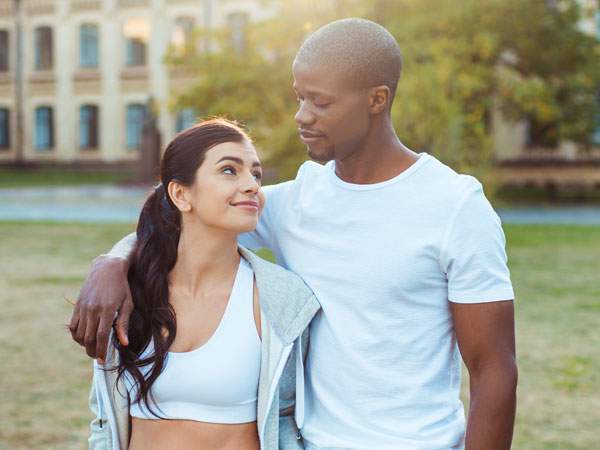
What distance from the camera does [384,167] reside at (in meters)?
2.51

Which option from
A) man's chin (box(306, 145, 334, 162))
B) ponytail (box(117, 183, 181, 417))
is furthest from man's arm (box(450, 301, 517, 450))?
ponytail (box(117, 183, 181, 417))

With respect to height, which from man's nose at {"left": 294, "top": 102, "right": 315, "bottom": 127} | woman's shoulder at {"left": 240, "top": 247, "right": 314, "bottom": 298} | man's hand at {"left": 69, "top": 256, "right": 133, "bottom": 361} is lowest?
man's hand at {"left": 69, "top": 256, "right": 133, "bottom": 361}

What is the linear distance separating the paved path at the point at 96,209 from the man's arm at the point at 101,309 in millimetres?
15596

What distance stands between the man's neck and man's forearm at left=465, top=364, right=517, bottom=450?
1.92 feet

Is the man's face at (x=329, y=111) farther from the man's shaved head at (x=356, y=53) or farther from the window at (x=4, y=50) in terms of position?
the window at (x=4, y=50)

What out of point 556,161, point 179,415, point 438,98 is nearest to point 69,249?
point 438,98

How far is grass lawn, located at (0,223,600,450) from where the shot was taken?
5.83m

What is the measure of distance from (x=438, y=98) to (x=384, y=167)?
571 inches

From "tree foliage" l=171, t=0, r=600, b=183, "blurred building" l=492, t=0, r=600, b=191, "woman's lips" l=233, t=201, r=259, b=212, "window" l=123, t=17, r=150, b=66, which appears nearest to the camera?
"woman's lips" l=233, t=201, r=259, b=212

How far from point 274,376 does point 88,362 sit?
5263 millimetres

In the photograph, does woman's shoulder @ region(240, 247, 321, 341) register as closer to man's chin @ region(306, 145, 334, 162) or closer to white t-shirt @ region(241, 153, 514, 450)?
white t-shirt @ region(241, 153, 514, 450)

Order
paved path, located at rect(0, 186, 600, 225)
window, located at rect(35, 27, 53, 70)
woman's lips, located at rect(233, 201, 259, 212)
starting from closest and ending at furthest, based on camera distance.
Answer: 1. woman's lips, located at rect(233, 201, 259, 212)
2. paved path, located at rect(0, 186, 600, 225)
3. window, located at rect(35, 27, 53, 70)

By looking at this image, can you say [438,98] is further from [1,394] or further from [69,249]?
[1,394]

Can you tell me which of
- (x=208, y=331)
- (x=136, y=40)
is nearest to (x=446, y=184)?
(x=208, y=331)
